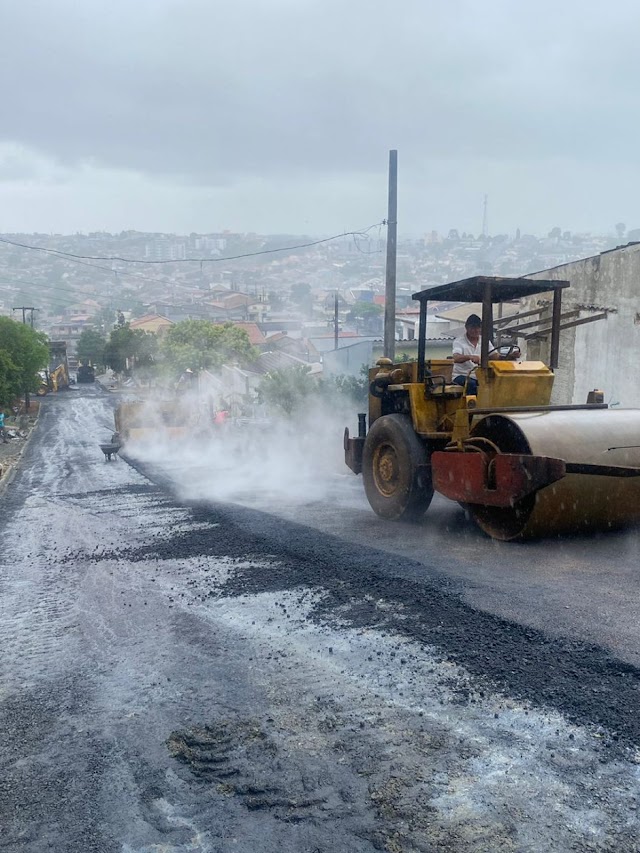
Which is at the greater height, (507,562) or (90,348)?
(90,348)

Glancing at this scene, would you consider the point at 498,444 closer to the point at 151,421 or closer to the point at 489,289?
the point at 489,289

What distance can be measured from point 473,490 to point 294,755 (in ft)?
12.5

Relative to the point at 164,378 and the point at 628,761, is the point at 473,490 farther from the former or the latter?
the point at 164,378

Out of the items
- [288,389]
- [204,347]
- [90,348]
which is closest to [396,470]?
[288,389]

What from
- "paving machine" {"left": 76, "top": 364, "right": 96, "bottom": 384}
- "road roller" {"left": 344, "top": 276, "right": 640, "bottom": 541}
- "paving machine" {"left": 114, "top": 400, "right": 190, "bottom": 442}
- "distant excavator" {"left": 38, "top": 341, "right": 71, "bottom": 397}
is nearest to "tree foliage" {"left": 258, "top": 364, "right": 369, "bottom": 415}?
"paving machine" {"left": 114, "top": 400, "right": 190, "bottom": 442}

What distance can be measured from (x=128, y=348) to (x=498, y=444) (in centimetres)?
6747

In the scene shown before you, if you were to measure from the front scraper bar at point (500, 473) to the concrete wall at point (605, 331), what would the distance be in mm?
10260

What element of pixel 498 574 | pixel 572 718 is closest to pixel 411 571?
A: pixel 498 574

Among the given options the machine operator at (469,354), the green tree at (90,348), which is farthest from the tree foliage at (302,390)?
the green tree at (90,348)

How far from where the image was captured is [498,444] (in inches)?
286

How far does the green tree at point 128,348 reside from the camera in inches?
2694

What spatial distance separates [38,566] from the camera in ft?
26.1

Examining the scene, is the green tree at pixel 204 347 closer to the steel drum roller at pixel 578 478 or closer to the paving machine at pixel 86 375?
the paving machine at pixel 86 375

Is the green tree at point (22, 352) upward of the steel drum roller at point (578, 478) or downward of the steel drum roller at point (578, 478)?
upward
